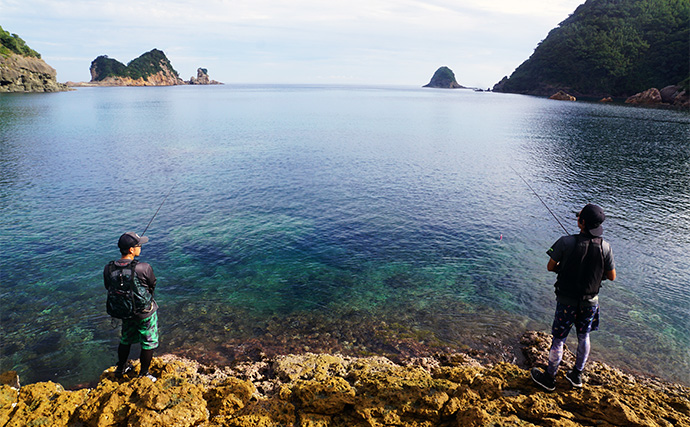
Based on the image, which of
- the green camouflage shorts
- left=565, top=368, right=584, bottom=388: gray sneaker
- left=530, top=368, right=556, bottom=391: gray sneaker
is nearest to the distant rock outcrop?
left=565, top=368, right=584, bottom=388: gray sneaker

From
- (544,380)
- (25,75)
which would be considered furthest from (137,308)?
(25,75)

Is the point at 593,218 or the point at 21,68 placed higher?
the point at 21,68

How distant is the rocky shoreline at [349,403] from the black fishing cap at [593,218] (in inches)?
130

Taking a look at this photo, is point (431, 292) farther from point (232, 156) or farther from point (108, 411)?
point (232, 156)

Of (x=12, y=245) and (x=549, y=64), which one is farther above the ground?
(x=549, y=64)

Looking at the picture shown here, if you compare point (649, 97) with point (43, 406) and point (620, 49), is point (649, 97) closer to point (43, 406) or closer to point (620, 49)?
point (620, 49)

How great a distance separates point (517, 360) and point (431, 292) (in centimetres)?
491

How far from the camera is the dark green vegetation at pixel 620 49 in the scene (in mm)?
130250

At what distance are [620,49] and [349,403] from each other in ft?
636

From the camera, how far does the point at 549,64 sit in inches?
7279

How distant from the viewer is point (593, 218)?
6.99 metres

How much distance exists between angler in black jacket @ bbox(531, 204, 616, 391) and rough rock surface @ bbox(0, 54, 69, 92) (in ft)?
577

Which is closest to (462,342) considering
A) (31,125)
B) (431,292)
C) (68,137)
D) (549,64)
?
(431,292)

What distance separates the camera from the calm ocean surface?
12.0 m
